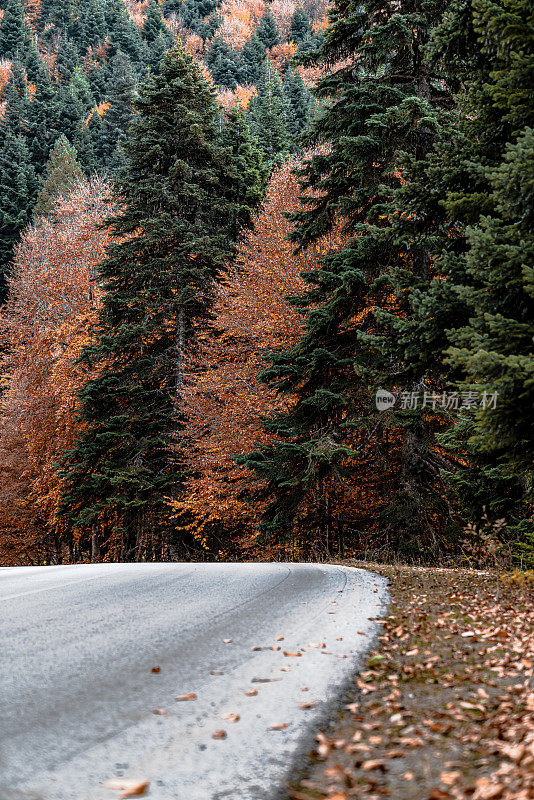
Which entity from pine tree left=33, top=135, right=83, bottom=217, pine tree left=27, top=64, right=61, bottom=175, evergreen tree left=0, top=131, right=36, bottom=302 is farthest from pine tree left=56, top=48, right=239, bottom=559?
pine tree left=27, top=64, right=61, bottom=175

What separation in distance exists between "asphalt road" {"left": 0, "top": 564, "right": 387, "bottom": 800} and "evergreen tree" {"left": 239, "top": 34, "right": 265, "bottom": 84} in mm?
84103

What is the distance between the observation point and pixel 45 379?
25.6 m

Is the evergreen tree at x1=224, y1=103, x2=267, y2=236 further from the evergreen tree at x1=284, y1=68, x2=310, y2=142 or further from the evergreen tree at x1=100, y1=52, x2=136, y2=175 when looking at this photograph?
the evergreen tree at x1=100, y1=52, x2=136, y2=175

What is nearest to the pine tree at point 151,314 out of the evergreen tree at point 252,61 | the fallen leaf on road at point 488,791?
the fallen leaf on road at point 488,791

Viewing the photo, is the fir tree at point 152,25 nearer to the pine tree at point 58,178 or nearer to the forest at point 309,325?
the pine tree at point 58,178

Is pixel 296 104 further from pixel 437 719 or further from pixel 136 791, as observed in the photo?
pixel 136 791

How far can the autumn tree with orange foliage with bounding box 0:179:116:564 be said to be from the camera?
24.2 meters

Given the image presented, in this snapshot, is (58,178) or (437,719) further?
(58,178)

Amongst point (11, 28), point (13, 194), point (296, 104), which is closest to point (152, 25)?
point (11, 28)

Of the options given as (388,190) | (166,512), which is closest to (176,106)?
(166,512)

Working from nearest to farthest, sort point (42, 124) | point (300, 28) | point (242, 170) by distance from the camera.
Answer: point (242, 170) → point (42, 124) → point (300, 28)

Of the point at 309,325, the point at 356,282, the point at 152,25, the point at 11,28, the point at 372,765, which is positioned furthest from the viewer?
the point at 152,25

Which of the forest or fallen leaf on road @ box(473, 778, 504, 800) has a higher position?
the forest

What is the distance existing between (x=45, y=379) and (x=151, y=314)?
6.50 meters
